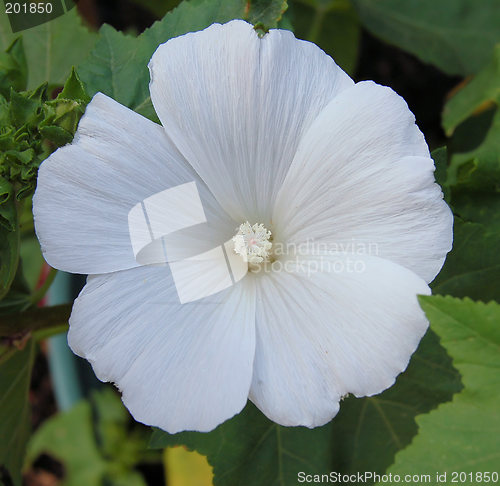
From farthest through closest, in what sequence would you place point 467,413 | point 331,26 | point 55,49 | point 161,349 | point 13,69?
point 331,26 → point 55,49 → point 13,69 → point 467,413 → point 161,349

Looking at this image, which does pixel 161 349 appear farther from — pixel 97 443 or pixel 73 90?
pixel 97 443

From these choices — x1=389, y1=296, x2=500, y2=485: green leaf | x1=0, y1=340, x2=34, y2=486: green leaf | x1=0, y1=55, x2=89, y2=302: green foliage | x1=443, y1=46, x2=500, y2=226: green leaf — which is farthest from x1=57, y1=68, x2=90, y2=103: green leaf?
x1=443, y1=46, x2=500, y2=226: green leaf

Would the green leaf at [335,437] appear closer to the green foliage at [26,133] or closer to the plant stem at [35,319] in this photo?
the plant stem at [35,319]

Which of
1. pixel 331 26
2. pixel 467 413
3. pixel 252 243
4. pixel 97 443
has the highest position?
pixel 252 243

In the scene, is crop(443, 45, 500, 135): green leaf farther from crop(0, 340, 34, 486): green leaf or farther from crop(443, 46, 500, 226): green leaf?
crop(0, 340, 34, 486): green leaf

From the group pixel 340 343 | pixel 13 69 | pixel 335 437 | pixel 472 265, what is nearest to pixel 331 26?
pixel 472 265

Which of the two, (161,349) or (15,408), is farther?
(15,408)

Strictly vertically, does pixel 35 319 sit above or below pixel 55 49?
below

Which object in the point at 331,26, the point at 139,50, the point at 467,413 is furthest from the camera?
the point at 331,26
